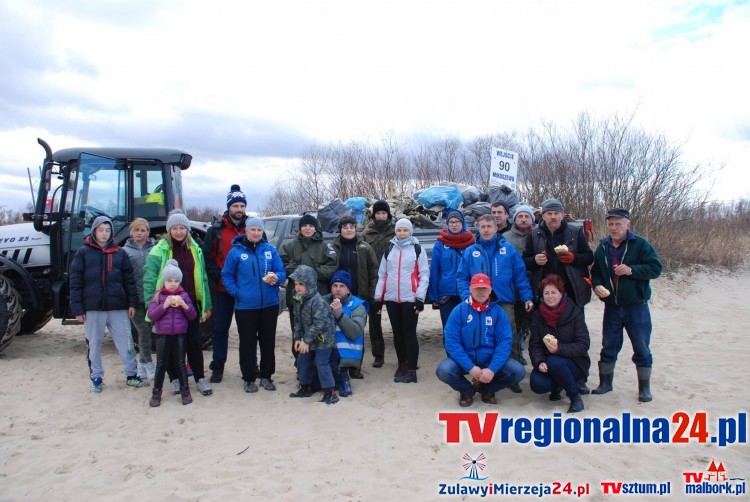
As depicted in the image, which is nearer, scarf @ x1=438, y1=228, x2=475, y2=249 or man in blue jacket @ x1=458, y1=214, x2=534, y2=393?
man in blue jacket @ x1=458, y1=214, x2=534, y2=393

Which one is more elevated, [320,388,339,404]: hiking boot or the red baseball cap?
the red baseball cap

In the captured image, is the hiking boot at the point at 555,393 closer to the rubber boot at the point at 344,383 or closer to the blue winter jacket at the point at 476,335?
the blue winter jacket at the point at 476,335

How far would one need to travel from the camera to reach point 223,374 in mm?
5766

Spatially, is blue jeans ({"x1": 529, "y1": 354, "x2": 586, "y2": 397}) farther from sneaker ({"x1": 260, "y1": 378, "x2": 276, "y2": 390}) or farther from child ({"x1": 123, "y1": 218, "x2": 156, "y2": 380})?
child ({"x1": 123, "y1": 218, "x2": 156, "y2": 380})

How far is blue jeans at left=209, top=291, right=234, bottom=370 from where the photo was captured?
18.0ft

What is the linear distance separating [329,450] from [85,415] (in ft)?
7.76

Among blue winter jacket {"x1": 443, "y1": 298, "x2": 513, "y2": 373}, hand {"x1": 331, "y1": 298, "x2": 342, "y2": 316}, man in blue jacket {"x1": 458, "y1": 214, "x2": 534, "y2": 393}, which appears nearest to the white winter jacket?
man in blue jacket {"x1": 458, "y1": 214, "x2": 534, "y2": 393}

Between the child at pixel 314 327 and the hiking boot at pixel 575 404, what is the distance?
2.10m

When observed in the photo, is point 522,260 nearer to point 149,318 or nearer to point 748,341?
point 149,318

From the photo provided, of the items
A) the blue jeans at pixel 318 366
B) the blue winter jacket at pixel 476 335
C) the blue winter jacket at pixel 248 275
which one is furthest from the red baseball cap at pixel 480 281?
the blue winter jacket at pixel 248 275

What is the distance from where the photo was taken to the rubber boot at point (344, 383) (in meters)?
5.16

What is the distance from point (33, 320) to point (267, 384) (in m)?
4.19

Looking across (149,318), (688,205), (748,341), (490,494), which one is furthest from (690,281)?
(149,318)

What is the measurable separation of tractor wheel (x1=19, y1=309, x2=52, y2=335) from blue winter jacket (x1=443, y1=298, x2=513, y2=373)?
579 cm
